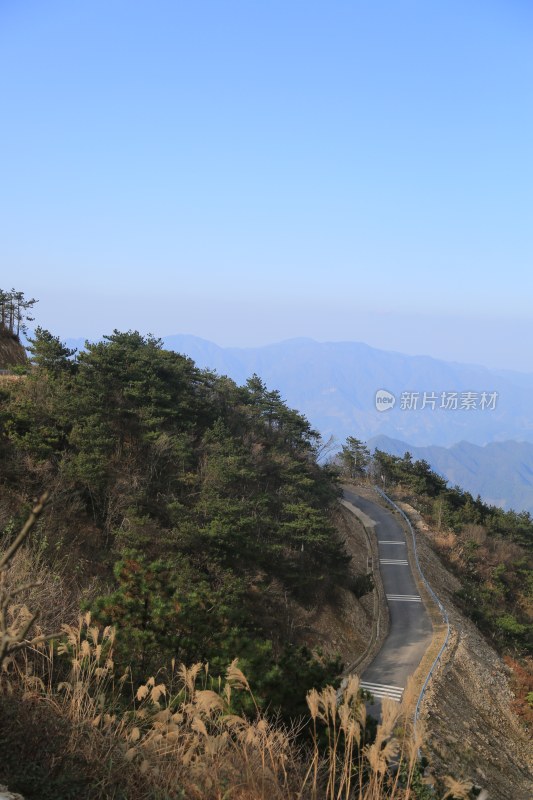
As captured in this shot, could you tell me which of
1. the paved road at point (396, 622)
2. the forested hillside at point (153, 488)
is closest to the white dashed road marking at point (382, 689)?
the paved road at point (396, 622)

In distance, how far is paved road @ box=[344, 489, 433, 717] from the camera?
62.3ft

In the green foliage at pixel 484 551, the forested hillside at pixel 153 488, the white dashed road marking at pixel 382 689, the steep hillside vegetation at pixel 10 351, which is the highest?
the steep hillside vegetation at pixel 10 351

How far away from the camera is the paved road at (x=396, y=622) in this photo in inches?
748

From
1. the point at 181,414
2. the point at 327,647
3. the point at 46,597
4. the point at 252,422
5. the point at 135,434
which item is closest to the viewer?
the point at 46,597

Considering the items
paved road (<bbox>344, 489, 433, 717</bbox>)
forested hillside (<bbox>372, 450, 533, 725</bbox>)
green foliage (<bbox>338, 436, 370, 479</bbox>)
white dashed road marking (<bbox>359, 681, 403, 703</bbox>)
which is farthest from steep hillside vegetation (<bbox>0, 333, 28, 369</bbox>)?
green foliage (<bbox>338, 436, 370, 479</bbox>)

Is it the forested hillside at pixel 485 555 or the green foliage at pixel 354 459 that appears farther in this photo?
the green foliage at pixel 354 459

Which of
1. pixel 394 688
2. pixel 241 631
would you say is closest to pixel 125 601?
pixel 241 631

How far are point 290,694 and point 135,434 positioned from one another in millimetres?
20336

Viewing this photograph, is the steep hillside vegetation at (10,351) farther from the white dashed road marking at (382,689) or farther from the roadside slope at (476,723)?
the roadside slope at (476,723)

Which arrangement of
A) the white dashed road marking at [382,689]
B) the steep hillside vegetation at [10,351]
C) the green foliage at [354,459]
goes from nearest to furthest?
the white dashed road marking at [382,689] → the steep hillside vegetation at [10,351] → the green foliage at [354,459]

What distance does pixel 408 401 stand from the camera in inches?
2559

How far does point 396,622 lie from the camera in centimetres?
2611

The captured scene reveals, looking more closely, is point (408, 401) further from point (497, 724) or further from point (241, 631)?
point (241, 631)

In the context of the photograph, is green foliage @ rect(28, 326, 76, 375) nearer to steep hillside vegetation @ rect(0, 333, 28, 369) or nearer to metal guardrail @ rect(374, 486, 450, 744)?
steep hillside vegetation @ rect(0, 333, 28, 369)
